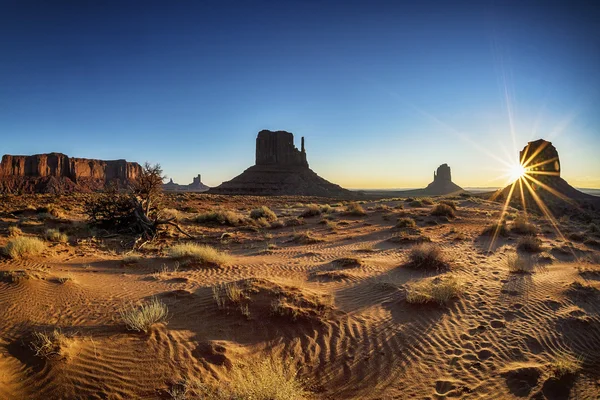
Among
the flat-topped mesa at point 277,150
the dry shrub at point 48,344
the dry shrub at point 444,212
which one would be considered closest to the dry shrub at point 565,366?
the dry shrub at point 48,344

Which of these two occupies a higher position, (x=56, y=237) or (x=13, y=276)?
(x=56, y=237)

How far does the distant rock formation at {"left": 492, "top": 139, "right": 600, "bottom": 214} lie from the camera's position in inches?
1909

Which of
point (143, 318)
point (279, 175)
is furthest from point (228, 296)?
point (279, 175)

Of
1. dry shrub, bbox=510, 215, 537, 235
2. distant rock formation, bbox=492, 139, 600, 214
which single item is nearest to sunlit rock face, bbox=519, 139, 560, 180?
distant rock formation, bbox=492, 139, 600, 214

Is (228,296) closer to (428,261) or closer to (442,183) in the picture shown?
(428,261)

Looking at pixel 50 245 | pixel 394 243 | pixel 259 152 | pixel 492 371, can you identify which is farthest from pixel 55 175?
pixel 492 371

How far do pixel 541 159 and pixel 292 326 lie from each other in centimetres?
8489

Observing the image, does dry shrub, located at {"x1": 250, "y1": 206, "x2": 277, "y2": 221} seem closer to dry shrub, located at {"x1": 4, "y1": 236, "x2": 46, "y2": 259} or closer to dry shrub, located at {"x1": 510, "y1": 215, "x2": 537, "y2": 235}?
dry shrub, located at {"x1": 4, "y1": 236, "x2": 46, "y2": 259}

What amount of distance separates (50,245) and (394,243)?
45.3ft

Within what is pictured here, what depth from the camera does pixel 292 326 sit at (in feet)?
18.1

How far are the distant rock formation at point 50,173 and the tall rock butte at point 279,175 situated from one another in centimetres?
3121

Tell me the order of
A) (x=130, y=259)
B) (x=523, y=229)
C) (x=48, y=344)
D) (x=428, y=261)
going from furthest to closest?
1. (x=523, y=229)
2. (x=428, y=261)
3. (x=130, y=259)
4. (x=48, y=344)

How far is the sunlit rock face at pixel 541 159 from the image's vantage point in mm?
65000

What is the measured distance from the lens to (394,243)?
14008 millimetres
